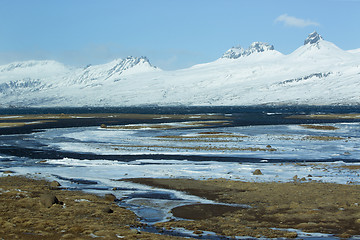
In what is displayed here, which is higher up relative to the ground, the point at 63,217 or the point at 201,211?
the point at 63,217

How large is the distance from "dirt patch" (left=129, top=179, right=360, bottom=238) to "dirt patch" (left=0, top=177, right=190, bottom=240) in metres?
2.75

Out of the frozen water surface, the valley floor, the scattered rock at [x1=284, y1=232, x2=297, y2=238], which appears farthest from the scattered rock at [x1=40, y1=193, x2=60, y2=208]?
the scattered rock at [x1=284, y1=232, x2=297, y2=238]

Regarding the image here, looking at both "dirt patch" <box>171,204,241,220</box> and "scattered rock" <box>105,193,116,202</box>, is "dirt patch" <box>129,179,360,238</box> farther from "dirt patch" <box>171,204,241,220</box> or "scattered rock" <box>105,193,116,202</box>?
"scattered rock" <box>105,193,116,202</box>

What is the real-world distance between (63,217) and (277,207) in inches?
474

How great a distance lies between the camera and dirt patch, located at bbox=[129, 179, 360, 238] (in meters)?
22.6

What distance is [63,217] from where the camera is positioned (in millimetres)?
24281

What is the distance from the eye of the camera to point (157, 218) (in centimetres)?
2506

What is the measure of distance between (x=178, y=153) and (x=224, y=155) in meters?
5.77

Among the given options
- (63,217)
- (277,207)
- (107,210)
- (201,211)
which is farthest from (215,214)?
(63,217)

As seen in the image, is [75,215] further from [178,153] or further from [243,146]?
[243,146]

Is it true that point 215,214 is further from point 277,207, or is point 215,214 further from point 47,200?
point 47,200

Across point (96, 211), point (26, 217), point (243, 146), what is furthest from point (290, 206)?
point (243, 146)

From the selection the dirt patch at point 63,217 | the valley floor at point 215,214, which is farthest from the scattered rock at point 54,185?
the dirt patch at point 63,217

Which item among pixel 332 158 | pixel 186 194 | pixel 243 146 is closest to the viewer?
pixel 186 194
